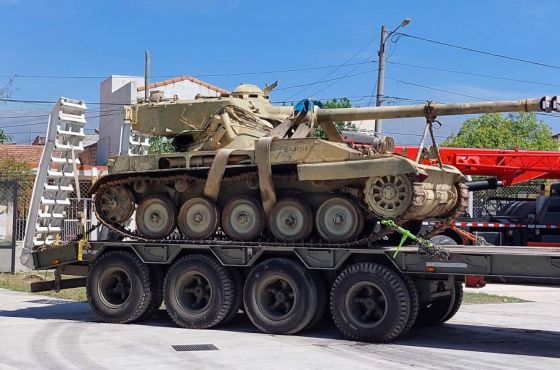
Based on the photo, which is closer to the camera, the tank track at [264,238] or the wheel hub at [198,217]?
the tank track at [264,238]

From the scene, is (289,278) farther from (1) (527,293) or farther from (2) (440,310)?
(1) (527,293)

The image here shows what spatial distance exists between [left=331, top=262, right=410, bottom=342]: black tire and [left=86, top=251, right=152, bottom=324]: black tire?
343 cm

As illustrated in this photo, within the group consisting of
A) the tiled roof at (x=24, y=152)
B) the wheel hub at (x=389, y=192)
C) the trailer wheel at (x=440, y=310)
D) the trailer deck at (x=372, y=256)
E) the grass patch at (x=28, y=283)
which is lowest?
the grass patch at (x=28, y=283)

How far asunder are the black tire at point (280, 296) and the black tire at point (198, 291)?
391mm

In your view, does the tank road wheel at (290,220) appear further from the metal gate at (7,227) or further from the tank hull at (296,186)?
the metal gate at (7,227)

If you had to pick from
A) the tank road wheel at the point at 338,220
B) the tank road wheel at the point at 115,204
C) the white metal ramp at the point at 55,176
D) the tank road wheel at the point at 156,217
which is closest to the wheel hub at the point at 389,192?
the tank road wheel at the point at 338,220

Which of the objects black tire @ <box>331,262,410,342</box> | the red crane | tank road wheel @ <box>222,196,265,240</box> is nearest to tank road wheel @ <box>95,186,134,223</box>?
tank road wheel @ <box>222,196,265,240</box>

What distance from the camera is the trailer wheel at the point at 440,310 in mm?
13266

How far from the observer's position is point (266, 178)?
40.5 ft

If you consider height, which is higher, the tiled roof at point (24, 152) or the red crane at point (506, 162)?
the tiled roof at point (24, 152)

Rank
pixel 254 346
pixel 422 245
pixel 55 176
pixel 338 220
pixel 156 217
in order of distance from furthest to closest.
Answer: pixel 55 176 → pixel 156 217 → pixel 338 220 → pixel 422 245 → pixel 254 346

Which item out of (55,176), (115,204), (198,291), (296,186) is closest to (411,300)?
(296,186)

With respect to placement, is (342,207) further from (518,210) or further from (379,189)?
(518,210)

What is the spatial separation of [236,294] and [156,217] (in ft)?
6.42
